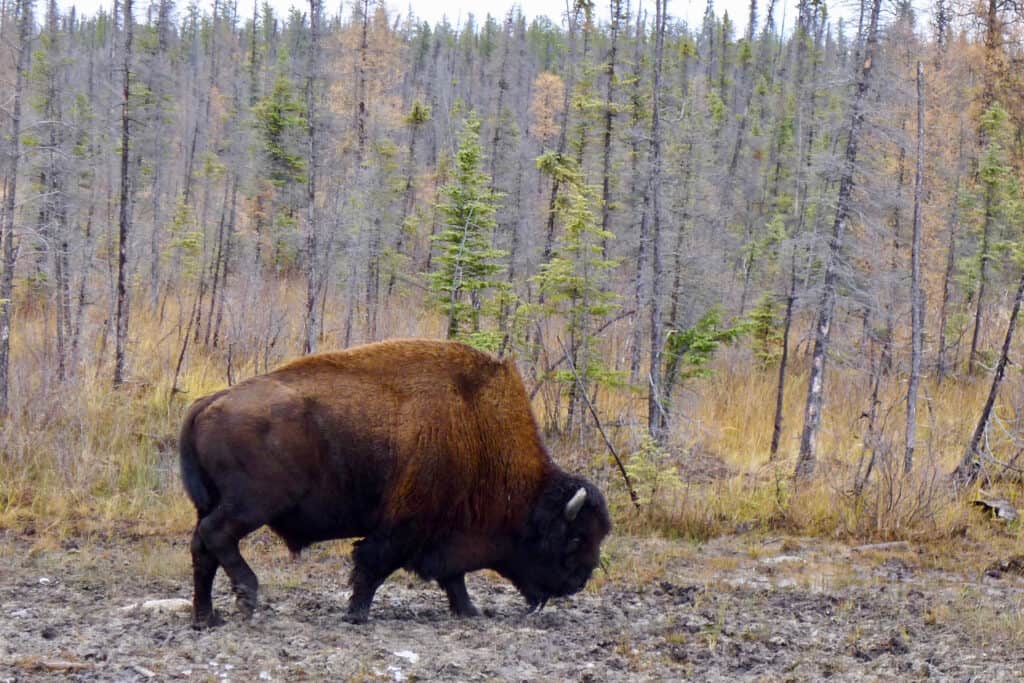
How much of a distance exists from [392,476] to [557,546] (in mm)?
1481

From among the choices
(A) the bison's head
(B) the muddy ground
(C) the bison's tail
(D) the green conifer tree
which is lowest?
(B) the muddy ground

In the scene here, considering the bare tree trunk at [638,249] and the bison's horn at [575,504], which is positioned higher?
the bare tree trunk at [638,249]

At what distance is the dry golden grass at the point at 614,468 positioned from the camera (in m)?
10.9

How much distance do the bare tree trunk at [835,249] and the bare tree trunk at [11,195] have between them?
34.6ft

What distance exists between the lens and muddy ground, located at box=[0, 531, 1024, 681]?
20.6ft

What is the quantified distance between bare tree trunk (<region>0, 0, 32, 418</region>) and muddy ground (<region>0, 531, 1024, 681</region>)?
420 centimetres

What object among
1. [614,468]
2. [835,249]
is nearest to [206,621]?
[614,468]

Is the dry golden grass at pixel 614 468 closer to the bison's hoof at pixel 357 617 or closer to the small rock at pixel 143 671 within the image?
the bison's hoof at pixel 357 617

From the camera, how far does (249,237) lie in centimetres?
2873

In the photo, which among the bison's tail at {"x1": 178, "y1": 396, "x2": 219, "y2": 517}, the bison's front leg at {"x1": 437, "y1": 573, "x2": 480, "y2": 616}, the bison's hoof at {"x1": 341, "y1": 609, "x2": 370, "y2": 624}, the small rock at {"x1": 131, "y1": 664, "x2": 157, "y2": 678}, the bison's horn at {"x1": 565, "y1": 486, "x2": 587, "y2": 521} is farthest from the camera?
the bison's front leg at {"x1": 437, "y1": 573, "x2": 480, "y2": 616}

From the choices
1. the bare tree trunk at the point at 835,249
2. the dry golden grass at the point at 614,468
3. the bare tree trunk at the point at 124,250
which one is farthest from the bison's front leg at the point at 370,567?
the bare tree trunk at the point at 124,250

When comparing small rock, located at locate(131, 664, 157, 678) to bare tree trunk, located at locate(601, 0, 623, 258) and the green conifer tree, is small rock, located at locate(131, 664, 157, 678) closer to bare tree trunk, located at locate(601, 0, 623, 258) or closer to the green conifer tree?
the green conifer tree

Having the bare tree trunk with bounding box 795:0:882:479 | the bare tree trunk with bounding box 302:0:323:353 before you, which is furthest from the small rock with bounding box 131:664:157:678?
the bare tree trunk with bounding box 302:0:323:353

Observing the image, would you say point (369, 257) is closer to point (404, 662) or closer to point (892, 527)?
point (892, 527)
